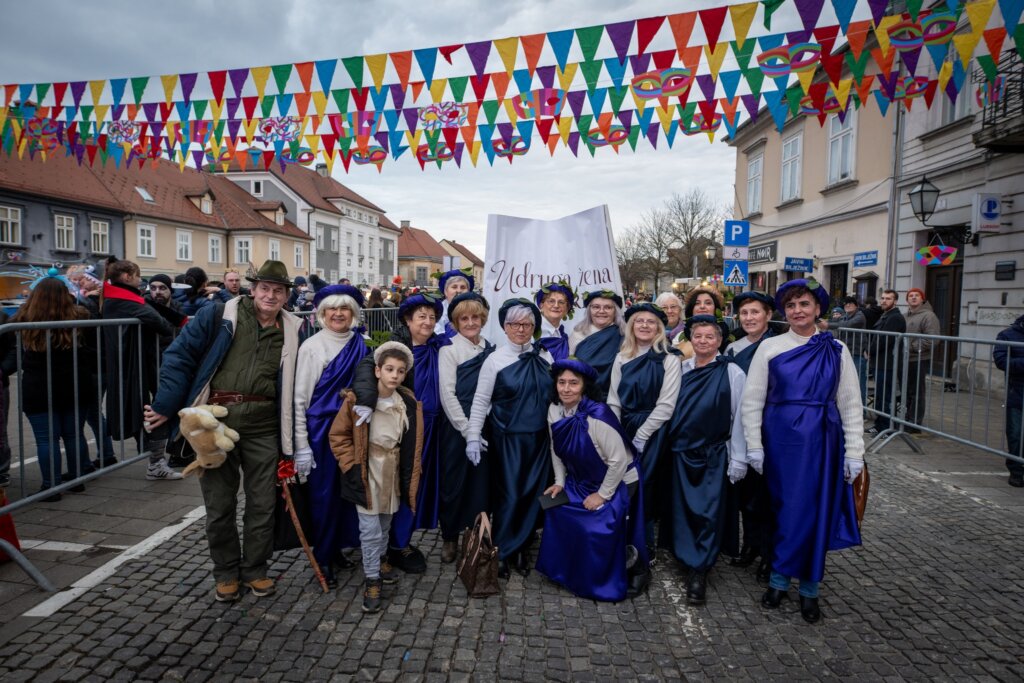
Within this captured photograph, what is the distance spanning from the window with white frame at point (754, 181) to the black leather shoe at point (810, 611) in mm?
20656

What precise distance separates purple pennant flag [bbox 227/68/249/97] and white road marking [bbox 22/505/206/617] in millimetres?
4721

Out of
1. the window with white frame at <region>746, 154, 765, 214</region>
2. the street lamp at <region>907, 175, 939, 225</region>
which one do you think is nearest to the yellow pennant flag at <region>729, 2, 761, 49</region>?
the street lamp at <region>907, 175, 939, 225</region>

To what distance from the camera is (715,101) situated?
695 cm

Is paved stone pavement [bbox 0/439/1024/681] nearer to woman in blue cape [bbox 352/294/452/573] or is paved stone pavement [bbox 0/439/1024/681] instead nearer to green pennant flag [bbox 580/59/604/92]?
woman in blue cape [bbox 352/294/452/573]

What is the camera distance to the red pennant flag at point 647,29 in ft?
18.2

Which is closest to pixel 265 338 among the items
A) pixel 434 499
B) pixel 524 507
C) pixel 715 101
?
pixel 434 499

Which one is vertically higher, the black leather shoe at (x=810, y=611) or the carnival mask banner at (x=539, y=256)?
the carnival mask banner at (x=539, y=256)

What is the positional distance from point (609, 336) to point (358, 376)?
179cm

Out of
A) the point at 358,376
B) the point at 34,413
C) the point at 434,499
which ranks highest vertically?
the point at 358,376

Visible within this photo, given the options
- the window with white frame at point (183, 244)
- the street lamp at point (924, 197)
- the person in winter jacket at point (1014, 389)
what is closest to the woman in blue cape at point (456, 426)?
the person in winter jacket at point (1014, 389)

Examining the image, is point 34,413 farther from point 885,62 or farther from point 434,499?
point 885,62

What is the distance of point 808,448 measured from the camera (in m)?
3.20

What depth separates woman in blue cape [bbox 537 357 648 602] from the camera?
334 centimetres

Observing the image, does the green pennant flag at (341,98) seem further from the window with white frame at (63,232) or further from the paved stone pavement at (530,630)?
the window with white frame at (63,232)
